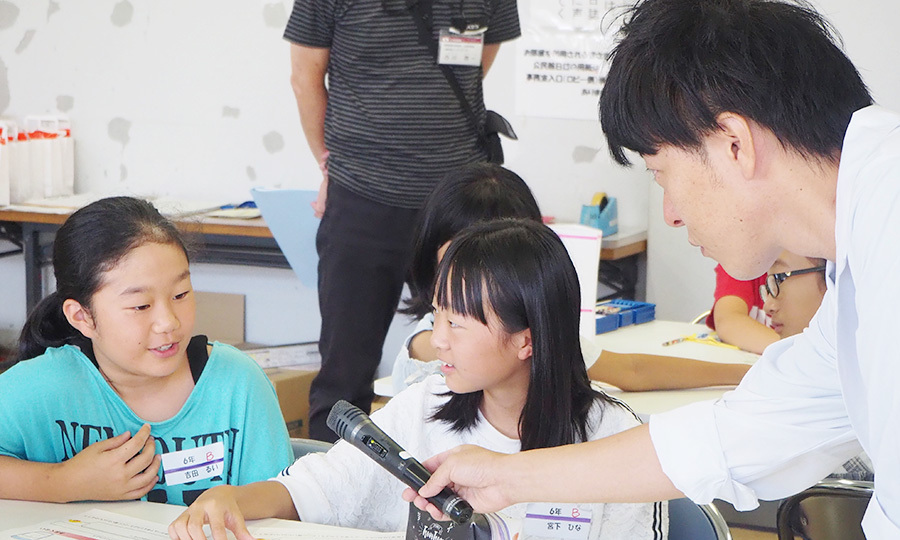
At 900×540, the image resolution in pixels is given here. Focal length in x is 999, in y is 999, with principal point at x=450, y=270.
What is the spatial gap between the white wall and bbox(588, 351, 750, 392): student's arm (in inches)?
63.1

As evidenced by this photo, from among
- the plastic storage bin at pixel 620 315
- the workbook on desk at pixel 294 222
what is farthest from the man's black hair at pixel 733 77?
the workbook on desk at pixel 294 222

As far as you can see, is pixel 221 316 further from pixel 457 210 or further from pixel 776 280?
pixel 776 280

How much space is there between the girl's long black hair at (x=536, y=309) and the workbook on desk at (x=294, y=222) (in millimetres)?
1605

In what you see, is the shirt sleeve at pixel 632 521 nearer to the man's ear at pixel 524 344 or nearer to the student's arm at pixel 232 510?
the man's ear at pixel 524 344

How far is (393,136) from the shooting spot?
2.70m

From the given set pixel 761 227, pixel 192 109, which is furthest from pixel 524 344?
pixel 192 109

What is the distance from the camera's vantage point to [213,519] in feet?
4.06

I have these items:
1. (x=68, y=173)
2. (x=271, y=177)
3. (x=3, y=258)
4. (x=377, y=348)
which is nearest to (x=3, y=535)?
(x=377, y=348)

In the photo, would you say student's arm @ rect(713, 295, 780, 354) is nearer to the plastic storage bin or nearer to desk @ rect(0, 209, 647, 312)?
the plastic storage bin

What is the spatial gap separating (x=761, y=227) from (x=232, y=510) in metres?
0.74

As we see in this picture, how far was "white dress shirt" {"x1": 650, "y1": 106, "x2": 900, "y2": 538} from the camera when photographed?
0.77m

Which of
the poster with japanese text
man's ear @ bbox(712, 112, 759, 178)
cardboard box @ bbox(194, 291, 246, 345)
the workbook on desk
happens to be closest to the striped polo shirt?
the workbook on desk

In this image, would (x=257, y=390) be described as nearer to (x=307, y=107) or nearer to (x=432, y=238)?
(x=432, y=238)

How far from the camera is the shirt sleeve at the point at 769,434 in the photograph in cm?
107
